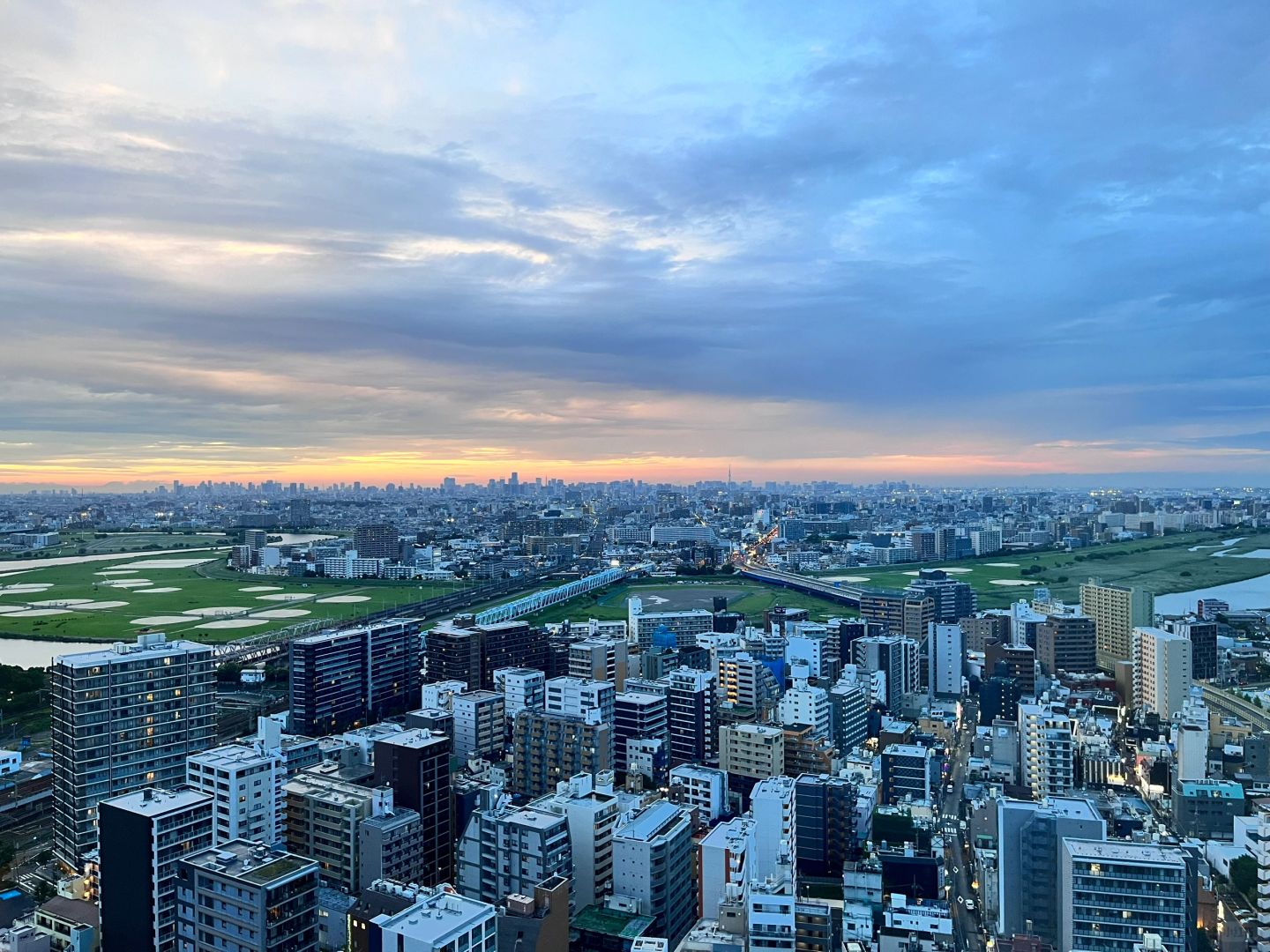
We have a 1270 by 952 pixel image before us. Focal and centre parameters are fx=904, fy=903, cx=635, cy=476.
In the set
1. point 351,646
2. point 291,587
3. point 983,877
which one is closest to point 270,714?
point 351,646

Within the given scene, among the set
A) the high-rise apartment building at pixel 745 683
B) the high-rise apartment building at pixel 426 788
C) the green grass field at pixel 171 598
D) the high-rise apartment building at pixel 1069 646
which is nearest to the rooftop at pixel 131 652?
the high-rise apartment building at pixel 426 788

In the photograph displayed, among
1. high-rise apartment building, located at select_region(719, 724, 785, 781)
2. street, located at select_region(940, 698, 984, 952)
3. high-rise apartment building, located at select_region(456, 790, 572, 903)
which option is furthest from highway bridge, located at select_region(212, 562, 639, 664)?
street, located at select_region(940, 698, 984, 952)

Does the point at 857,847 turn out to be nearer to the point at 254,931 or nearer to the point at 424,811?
the point at 424,811

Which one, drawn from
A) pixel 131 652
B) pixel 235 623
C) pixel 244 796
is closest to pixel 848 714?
pixel 244 796

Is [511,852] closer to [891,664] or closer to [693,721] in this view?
[693,721]

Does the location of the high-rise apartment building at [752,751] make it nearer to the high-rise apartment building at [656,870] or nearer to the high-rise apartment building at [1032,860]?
the high-rise apartment building at [656,870]
